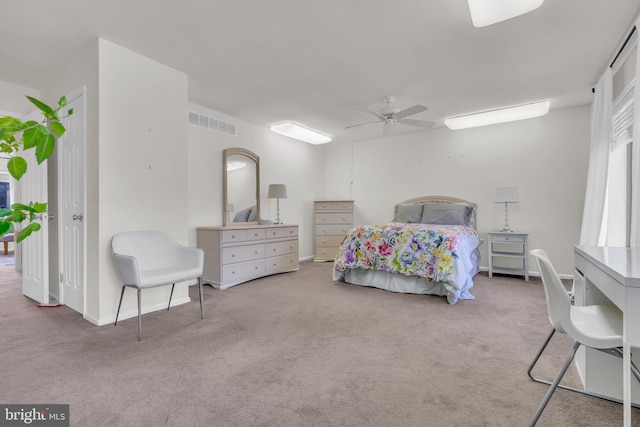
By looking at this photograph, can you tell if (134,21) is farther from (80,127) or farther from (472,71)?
(472,71)

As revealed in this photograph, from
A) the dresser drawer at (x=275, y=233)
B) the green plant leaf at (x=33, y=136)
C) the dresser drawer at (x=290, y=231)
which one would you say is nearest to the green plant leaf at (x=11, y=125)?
the green plant leaf at (x=33, y=136)

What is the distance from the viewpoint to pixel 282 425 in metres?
1.60

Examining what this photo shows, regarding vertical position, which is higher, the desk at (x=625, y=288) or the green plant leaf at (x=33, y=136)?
the green plant leaf at (x=33, y=136)

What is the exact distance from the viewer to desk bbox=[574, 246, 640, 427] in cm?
117

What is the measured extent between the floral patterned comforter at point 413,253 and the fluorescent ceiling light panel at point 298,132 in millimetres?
2187

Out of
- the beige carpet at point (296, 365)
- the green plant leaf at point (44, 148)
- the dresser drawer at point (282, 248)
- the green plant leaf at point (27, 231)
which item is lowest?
the beige carpet at point (296, 365)

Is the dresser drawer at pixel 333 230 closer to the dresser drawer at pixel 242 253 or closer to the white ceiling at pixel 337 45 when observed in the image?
the dresser drawer at pixel 242 253

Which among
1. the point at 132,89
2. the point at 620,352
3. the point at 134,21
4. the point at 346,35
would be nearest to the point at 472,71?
the point at 346,35

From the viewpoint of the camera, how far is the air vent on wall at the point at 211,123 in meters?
4.51

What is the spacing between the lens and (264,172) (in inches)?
224

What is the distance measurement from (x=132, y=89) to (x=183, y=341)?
94.3 inches

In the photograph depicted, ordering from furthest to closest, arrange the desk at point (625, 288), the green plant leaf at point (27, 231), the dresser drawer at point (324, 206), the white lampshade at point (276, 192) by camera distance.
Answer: the dresser drawer at point (324, 206) < the white lampshade at point (276, 192) < the desk at point (625, 288) < the green plant leaf at point (27, 231)

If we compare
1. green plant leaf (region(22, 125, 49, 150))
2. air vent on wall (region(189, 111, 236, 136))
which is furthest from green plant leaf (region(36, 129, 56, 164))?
air vent on wall (region(189, 111, 236, 136))

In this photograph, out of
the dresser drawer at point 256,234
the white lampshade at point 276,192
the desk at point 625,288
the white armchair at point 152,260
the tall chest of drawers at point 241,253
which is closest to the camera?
the desk at point 625,288
